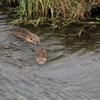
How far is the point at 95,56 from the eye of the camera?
555 centimetres

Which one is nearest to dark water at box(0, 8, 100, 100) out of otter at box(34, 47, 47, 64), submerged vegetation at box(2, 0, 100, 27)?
otter at box(34, 47, 47, 64)

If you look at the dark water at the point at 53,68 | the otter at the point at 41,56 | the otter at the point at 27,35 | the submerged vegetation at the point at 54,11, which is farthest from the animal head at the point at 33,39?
the submerged vegetation at the point at 54,11

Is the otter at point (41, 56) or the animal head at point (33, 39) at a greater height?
the animal head at point (33, 39)

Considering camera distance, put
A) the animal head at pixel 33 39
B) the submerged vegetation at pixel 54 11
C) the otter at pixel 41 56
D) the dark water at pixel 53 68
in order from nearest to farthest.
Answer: the dark water at pixel 53 68, the otter at pixel 41 56, the animal head at pixel 33 39, the submerged vegetation at pixel 54 11

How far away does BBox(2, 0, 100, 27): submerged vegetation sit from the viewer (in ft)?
24.4

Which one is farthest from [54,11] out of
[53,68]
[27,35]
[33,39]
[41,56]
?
[53,68]

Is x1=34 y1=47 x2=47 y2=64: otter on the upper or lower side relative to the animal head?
lower

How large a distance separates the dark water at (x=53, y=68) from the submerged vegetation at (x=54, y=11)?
768mm

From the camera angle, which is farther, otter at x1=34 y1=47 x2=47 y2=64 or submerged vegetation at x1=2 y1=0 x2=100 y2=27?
submerged vegetation at x1=2 y1=0 x2=100 y2=27

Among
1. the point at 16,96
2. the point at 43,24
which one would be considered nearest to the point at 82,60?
the point at 16,96

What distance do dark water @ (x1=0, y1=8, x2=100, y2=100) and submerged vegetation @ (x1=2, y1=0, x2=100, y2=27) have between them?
0.77 m

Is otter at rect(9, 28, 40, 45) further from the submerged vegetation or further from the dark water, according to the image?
the submerged vegetation

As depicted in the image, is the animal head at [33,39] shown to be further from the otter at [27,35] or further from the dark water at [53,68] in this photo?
the dark water at [53,68]

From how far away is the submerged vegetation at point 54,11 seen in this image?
7.45 m
